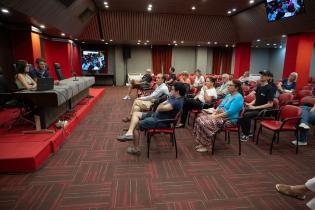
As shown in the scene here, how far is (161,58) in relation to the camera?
13328 millimetres

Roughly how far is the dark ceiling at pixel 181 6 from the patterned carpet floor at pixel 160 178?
573 cm

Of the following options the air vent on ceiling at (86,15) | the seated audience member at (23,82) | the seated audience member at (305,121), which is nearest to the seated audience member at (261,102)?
the seated audience member at (305,121)

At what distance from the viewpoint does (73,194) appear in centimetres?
231

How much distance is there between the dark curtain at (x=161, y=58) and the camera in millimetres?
13137

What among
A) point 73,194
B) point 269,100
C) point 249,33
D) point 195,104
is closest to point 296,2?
point 249,33

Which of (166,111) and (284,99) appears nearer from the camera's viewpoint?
(166,111)

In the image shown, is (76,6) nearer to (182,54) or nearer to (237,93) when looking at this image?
(237,93)

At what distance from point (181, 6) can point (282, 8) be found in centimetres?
351

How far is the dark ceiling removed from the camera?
7496mm

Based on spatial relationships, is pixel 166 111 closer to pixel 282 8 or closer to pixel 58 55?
pixel 282 8

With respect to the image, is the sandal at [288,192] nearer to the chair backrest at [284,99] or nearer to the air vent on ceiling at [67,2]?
the chair backrest at [284,99]

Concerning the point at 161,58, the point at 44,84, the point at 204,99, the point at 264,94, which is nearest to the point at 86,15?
the point at 44,84

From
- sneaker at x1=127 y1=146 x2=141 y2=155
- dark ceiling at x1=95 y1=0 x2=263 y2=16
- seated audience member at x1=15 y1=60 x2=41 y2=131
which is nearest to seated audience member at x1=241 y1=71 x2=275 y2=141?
sneaker at x1=127 y1=146 x2=141 y2=155

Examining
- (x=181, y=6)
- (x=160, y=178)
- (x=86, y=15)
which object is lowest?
(x=160, y=178)
